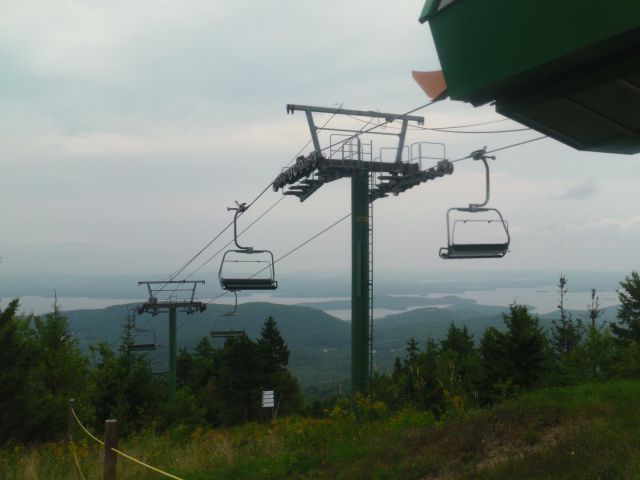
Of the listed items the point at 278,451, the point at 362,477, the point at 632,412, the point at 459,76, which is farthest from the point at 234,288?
the point at 459,76

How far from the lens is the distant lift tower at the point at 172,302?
28.4 metres

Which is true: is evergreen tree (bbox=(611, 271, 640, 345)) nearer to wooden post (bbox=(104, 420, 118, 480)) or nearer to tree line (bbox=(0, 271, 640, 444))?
tree line (bbox=(0, 271, 640, 444))

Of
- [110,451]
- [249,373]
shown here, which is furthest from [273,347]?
[110,451]

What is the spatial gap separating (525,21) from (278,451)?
7835 mm

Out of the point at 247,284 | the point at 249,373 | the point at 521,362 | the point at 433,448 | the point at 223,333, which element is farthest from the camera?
the point at 249,373

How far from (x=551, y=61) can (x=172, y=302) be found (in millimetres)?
27799

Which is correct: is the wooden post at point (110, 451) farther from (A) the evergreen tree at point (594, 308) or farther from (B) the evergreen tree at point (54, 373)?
(A) the evergreen tree at point (594, 308)

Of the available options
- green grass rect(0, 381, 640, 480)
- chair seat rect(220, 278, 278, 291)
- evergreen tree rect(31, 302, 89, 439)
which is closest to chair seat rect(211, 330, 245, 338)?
evergreen tree rect(31, 302, 89, 439)

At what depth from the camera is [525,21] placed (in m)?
2.59

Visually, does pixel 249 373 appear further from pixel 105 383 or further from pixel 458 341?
pixel 105 383

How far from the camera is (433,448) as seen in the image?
7711mm

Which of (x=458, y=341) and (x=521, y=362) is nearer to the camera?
(x=521, y=362)

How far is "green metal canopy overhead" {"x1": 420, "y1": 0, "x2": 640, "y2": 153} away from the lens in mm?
2348

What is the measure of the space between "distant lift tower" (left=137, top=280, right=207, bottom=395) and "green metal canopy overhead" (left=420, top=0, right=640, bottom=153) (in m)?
25.9
